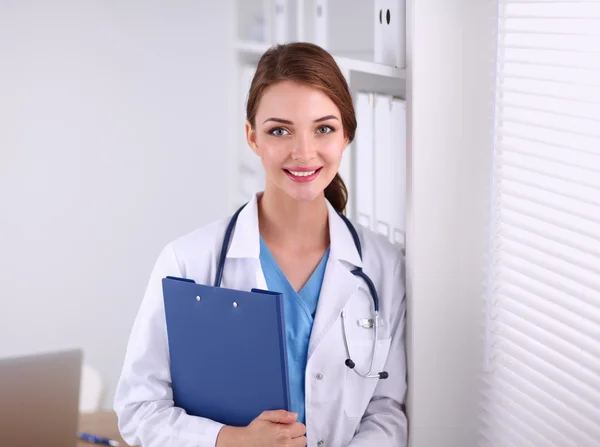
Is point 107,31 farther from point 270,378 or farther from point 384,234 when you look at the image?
point 270,378

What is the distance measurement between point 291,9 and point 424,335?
1.33 meters

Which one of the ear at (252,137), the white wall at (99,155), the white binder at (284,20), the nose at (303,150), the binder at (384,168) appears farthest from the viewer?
the white wall at (99,155)

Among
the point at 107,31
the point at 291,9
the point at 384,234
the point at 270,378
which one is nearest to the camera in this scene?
the point at 270,378

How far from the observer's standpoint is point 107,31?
382 centimetres

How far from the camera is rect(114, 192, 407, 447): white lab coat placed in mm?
1553

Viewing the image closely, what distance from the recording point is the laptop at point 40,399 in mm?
1299

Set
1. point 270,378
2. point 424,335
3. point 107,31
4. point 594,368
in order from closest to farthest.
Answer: point 594,368 < point 270,378 < point 424,335 < point 107,31

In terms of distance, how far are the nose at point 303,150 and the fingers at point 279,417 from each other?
18.2 inches

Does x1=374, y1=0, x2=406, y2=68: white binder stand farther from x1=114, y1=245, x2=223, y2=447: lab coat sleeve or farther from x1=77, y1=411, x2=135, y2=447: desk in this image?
x1=77, y1=411, x2=135, y2=447: desk

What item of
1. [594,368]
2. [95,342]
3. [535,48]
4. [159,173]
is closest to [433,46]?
[535,48]

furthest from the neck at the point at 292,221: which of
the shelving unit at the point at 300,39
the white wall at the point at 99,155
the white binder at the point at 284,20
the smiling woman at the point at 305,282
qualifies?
the white wall at the point at 99,155


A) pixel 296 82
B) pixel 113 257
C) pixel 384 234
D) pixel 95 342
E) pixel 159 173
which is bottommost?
pixel 95 342

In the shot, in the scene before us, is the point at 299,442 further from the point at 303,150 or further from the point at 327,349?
the point at 303,150

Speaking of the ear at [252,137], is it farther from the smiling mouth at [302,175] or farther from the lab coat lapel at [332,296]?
the lab coat lapel at [332,296]
